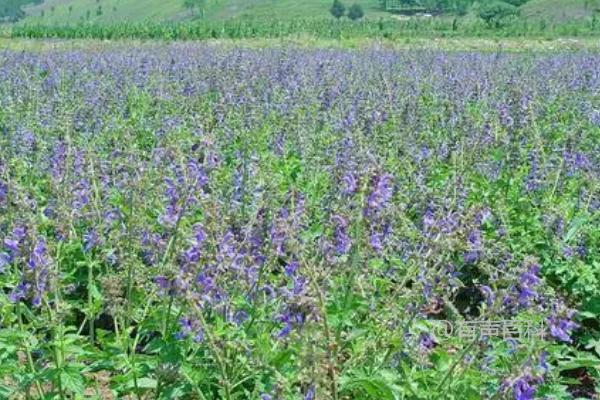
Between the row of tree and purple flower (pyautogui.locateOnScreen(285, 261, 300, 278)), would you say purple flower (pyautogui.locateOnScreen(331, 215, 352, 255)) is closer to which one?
purple flower (pyautogui.locateOnScreen(285, 261, 300, 278))

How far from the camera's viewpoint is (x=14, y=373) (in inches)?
143

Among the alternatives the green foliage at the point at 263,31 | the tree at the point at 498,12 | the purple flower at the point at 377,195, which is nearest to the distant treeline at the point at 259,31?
the green foliage at the point at 263,31

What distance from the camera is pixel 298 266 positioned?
9.87ft

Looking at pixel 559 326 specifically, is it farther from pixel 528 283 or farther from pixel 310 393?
pixel 310 393

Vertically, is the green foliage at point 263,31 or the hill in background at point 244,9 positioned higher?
the green foliage at point 263,31

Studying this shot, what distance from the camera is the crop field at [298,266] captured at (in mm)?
3160

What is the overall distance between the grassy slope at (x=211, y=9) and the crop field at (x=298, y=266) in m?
90.2

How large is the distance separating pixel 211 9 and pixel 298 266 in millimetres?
136895

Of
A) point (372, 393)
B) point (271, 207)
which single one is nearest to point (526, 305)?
point (372, 393)

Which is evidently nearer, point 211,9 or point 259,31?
point 259,31

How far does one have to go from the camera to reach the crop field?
3160 mm

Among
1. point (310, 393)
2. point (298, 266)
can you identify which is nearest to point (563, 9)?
point (298, 266)

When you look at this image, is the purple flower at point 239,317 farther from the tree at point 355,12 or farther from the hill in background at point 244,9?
the tree at point 355,12

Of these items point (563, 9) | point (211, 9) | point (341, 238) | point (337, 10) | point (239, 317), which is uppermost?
point (341, 238)
